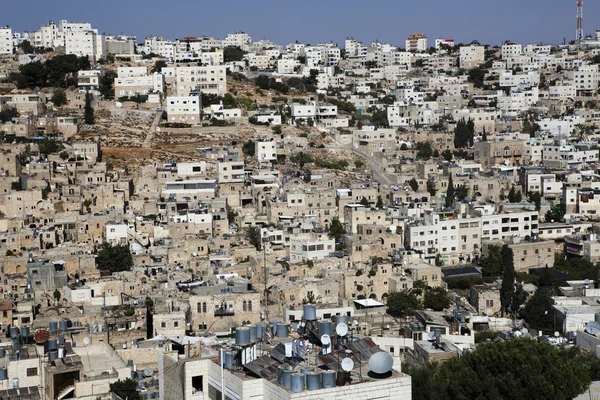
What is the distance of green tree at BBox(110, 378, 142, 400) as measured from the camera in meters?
11.9

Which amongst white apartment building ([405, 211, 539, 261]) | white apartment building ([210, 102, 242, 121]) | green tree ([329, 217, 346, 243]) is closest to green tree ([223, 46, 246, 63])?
white apartment building ([210, 102, 242, 121])

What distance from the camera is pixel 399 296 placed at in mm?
20609

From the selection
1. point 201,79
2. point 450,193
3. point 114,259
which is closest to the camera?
point 114,259

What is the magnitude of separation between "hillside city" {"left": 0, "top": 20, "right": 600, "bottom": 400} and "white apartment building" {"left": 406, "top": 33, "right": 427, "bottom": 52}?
61.5 feet

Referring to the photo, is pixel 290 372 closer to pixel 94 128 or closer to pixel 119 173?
pixel 119 173

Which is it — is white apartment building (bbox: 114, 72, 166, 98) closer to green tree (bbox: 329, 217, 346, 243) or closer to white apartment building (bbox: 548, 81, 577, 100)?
green tree (bbox: 329, 217, 346, 243)

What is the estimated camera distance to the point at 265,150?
32969 millimetres

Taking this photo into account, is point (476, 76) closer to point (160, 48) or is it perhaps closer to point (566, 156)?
point (160, 48)

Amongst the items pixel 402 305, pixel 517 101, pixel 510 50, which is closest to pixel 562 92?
pixel 517 101

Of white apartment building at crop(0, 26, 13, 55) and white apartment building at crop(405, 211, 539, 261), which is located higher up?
white apartment building at crop(0, 26, 13, 55)

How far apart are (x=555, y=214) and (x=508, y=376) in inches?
664

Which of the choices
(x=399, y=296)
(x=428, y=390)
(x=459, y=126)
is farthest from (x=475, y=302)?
(x=459, y=126)

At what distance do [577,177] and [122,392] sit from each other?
2041 centimetres

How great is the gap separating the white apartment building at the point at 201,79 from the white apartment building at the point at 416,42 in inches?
1176
